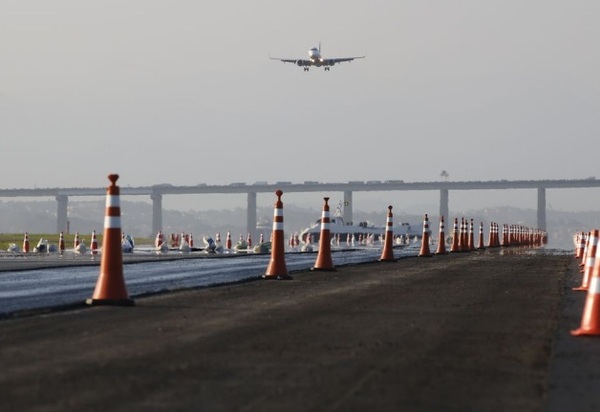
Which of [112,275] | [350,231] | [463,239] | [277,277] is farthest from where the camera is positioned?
[350,231]

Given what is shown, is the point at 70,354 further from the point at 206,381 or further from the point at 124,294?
the point at 124,294

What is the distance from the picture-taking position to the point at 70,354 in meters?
8.05

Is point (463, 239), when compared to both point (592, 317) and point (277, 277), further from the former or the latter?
point (592, 317)

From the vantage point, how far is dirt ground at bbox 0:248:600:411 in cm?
636

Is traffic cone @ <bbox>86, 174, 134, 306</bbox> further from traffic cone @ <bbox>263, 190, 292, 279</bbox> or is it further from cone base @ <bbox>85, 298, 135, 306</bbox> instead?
traffic cone @ <bbox>263, 190, 292, 279</bbox>

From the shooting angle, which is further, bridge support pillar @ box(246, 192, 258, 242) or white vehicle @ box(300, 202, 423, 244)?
bridge support pillar @ box(246, 192, 258, 242)

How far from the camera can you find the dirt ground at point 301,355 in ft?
20.9

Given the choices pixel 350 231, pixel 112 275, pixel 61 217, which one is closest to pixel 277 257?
pixel 112 275

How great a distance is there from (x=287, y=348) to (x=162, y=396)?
2212 mm

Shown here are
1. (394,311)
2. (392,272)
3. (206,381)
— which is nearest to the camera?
(206,381)

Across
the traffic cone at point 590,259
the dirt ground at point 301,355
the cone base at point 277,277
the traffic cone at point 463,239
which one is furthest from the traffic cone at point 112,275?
the traffic cone at point 463,239

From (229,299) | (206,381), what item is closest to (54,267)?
(229,299)

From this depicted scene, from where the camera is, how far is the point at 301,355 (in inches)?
319

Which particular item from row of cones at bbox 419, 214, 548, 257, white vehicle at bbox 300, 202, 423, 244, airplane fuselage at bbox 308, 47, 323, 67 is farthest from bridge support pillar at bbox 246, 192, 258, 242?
row of cones at bbox 419, 214, 548, 257
